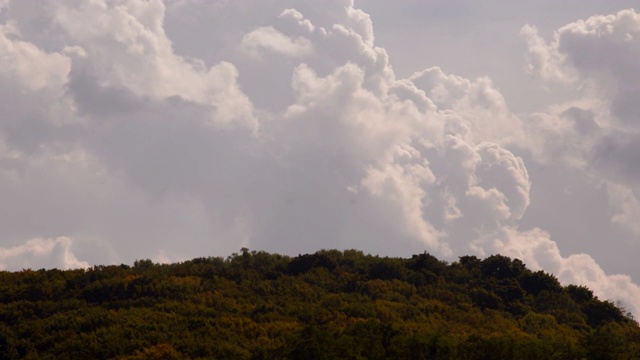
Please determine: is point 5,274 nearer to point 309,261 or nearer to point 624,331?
point 309,261

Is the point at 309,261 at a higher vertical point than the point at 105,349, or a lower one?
higher

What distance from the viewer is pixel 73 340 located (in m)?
80.1

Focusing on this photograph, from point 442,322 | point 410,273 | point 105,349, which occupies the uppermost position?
point 410,273

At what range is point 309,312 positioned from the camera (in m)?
89.9

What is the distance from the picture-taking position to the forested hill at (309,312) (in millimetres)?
76375

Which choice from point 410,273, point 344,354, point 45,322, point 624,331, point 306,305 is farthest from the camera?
point 410,273

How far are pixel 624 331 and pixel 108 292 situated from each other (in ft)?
166

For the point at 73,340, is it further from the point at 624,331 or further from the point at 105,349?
the point at 624,331

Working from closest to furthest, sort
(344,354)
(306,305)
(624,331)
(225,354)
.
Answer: (344,354) → (225,354) → (306,305) → (624,331)

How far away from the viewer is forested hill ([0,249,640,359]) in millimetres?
76375

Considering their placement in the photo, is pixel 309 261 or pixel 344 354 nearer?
pixel 344 354

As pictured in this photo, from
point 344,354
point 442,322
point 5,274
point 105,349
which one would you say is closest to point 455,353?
point 344,354

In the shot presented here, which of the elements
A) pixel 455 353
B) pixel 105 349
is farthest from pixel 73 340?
pixel 455 353

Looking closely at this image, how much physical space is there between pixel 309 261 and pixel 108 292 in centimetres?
2437
